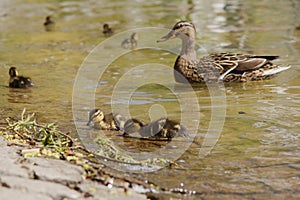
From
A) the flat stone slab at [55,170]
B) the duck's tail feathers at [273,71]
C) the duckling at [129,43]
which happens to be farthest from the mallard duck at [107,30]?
the flat stone slab at [55,170]

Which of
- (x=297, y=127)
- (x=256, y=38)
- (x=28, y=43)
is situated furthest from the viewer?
(x=28, y=43)

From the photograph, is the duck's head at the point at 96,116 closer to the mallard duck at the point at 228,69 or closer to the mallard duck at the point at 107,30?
the mallard duck at the point at 228,69

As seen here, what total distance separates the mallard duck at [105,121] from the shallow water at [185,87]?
102mm

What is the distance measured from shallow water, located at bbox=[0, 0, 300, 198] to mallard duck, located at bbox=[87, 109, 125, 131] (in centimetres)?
10

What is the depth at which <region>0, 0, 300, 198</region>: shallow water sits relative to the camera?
4.53 m

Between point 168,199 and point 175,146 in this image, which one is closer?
point 168,199

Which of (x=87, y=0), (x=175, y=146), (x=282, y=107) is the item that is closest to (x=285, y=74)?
(x=282, y=107)

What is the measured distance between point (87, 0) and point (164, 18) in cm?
470

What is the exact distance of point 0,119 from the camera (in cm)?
626

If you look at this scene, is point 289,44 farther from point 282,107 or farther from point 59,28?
point 59,28

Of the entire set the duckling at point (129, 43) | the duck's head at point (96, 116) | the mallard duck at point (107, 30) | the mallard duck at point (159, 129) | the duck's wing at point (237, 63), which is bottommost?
the mallard duck at point (159, 129)

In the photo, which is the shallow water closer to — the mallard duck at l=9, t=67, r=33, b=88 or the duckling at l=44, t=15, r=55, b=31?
the mallard duck at l=9, t=67, r=33, b=88

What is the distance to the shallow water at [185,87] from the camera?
4.53 m

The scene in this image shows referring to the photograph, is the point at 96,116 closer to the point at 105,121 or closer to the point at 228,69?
the point at 105,121
